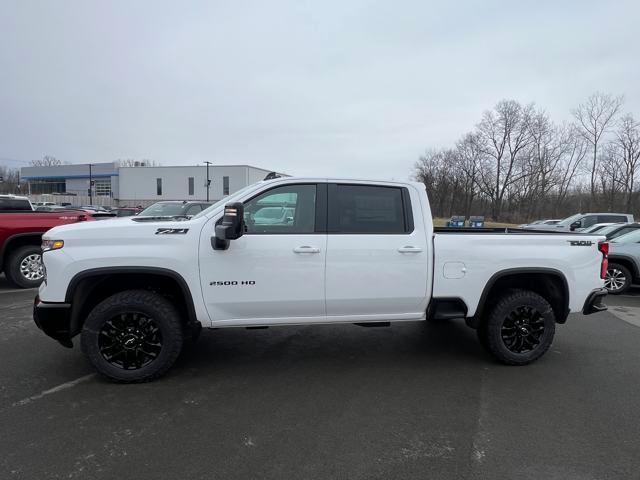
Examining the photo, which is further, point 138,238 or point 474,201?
point 474,201

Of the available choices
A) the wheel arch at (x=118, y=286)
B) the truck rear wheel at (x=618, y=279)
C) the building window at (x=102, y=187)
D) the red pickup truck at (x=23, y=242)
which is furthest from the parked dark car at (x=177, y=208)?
the building window at (x=102, y=187)

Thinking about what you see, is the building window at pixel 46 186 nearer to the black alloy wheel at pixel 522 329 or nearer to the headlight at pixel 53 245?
the headlight at pixel 53 245

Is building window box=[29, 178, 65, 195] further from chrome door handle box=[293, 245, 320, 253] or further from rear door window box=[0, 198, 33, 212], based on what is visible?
chrome door handle box=[293, 245, 320, 253]

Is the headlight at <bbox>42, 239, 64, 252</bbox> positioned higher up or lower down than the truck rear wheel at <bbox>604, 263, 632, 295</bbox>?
higher up

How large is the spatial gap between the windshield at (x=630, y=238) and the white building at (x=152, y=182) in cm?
6584

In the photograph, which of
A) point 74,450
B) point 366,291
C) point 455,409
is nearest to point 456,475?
point 455,409

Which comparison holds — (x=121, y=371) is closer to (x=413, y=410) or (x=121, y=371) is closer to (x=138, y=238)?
(x=138, y=238)

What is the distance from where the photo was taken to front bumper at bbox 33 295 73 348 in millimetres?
3752

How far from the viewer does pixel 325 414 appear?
3467mm

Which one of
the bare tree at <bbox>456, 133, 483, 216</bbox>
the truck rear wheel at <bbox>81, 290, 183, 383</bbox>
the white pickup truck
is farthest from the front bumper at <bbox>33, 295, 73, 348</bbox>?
the bare tree at <bbox>456, 133, 483, 216</bbox>

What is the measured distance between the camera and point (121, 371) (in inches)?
155

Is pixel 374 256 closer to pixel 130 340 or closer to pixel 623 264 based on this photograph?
pixel 130 340

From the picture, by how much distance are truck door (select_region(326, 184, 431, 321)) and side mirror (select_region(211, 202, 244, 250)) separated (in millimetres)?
878

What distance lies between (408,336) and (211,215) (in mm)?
3170
